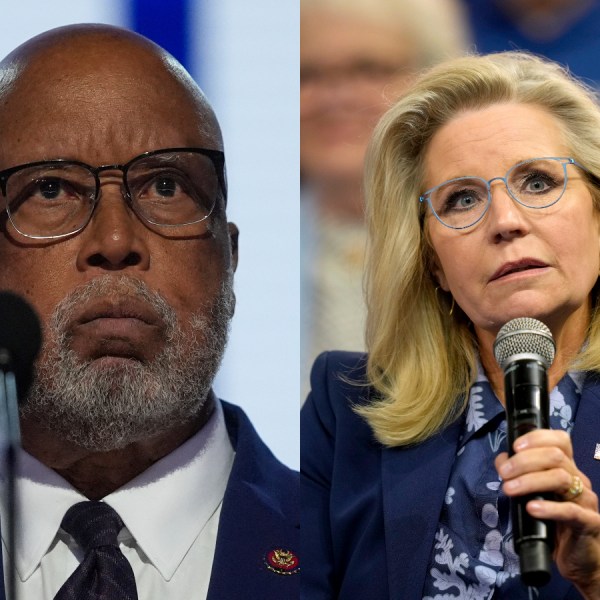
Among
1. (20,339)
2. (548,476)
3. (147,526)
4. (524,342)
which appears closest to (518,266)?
(524,342)

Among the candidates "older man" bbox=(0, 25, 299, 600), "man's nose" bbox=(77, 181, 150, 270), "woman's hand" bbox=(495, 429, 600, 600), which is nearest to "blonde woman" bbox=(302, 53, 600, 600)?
"older man" bbox=(0, 25, 299, 600)

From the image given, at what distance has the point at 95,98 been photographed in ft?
8.87

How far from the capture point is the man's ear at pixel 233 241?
2.83m

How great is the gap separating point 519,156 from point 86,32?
121 cm

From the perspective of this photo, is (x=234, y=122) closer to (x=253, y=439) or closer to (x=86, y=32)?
(x=86, y=32)

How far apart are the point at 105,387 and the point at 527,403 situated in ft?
3.87

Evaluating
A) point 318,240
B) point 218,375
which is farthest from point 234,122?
point 218,375

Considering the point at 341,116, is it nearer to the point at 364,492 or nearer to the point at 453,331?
the point at 453,331

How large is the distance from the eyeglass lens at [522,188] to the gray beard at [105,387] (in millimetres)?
825

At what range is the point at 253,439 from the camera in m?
2.78

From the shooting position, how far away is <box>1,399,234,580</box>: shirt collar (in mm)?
2590

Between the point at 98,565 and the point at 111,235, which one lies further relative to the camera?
the point at 111,235

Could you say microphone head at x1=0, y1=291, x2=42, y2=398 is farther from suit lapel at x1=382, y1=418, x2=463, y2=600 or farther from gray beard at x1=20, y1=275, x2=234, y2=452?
suit lapel at x1=382, y1=418, x2=463, y2=600

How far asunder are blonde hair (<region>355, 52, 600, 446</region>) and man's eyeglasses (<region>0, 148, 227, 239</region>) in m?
0.64
